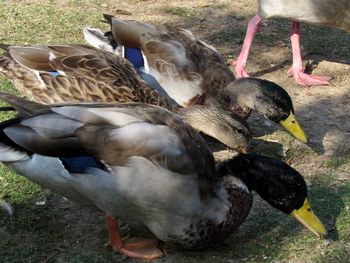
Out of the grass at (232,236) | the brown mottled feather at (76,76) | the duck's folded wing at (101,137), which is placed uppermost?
the duck's folded wing at (101,137)

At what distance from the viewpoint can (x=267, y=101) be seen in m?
5.41

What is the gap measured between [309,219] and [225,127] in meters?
0.94

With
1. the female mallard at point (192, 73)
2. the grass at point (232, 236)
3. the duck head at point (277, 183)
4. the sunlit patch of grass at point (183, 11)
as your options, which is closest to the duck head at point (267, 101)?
the female mallard at point (192, 73)

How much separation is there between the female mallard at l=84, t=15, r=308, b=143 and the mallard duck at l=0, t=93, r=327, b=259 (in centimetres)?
119

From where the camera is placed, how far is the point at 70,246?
4.29 meters

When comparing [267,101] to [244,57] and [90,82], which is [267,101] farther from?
[244,57]

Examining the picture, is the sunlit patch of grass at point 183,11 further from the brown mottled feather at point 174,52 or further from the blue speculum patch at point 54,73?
the blue speculum patch at point 54,73

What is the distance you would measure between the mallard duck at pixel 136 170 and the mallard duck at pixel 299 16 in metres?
2.66

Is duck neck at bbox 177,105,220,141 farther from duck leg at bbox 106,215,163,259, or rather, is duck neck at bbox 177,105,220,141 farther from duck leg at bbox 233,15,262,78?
duck leg at bbox 233,15,262,78

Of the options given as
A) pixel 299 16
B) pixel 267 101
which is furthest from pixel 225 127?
pixel 299 16

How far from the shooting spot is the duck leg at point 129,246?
422 cm

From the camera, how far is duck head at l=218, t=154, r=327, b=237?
4.27m

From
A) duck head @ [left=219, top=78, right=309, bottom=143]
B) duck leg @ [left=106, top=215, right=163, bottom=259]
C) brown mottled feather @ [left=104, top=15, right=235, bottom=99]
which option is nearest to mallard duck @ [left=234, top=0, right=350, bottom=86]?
brown mottled feather @ [left=104, top=15, right=235, bottom=99]

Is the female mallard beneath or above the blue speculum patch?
beneath
